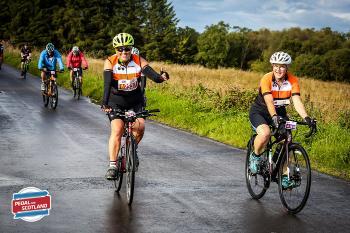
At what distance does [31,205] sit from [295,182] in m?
3.35

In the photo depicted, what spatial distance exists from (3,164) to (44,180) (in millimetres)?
1504

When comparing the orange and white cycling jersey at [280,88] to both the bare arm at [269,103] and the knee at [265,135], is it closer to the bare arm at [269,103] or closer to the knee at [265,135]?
the bare arm at [269,103]

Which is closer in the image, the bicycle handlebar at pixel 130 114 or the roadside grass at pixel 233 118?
the bicycle handlebar at pixel 130 114

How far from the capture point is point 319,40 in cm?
10375

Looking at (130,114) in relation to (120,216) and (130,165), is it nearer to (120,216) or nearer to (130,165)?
(130,165)

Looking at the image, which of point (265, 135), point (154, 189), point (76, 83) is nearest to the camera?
point (265, 135)

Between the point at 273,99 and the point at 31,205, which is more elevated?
the point at 273,99

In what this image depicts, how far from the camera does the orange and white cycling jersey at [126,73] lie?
25.0ft

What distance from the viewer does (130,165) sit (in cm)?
721

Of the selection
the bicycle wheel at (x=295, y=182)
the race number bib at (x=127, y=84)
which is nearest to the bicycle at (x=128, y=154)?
the race number bib at (x=127, y=84)

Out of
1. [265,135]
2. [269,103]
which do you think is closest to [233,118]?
[265,135]

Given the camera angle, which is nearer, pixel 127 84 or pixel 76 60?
pixel 127 84

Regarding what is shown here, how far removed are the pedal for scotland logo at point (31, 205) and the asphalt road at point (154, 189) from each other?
12 cm

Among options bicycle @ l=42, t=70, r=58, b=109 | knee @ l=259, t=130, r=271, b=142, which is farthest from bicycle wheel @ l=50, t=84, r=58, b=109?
knee @ l=259, t=130, r=271, b=142
